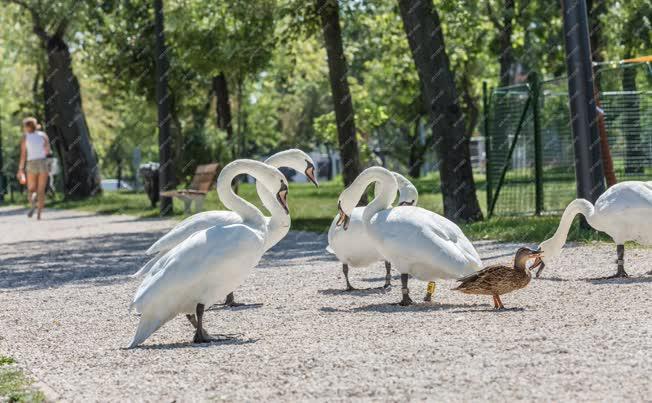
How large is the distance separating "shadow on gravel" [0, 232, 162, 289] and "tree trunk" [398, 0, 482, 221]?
4.93 metres

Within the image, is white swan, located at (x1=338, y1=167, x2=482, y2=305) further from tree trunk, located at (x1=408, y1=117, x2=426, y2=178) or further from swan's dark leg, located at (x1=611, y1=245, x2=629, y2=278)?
tree trunk, located at (x1=408, y1=117, x2=426, y2=178)

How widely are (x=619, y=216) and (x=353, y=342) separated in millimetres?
4170

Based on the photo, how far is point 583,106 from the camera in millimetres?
16203

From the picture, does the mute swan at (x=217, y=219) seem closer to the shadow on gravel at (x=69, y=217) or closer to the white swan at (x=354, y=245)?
the white swan at (x=354, y=245)

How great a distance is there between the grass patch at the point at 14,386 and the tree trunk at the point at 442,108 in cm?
1289

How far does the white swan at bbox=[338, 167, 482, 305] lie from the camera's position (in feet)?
32.4

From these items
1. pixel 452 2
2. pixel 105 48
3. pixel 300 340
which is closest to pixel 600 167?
pixel 452 2

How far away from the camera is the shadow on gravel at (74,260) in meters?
15.0

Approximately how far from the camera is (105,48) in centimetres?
4534

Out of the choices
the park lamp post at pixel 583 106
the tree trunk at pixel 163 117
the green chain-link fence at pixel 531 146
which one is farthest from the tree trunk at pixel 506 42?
the park lamp post at pixel 583 106

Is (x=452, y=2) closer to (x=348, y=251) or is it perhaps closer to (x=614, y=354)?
(x=348, y=251)

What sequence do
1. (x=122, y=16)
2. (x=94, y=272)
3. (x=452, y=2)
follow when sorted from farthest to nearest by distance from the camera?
(x=122, y=16)
(x=452, y=2)
(x=94, y=272)

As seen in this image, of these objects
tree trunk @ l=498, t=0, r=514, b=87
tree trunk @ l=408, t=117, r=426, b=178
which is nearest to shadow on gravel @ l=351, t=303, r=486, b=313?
tree trunk @ l=498, t=0, r=514, b=87

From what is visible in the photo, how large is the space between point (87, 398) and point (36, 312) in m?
4.75
